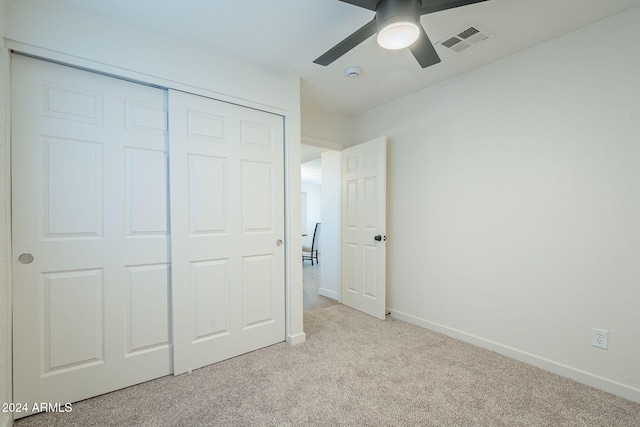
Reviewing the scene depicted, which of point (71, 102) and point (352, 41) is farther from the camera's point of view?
point (71, 102)

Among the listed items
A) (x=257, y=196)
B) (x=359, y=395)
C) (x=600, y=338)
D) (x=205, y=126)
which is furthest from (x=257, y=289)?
(x=600, y=338)

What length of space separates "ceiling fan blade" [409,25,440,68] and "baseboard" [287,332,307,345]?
2.35m

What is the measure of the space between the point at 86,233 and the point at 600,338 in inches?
134

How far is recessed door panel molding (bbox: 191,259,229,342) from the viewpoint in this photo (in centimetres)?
211

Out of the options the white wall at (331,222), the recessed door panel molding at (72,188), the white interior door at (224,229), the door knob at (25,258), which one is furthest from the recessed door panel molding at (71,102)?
the white wall at (331,222)

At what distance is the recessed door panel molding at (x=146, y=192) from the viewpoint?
1.90 m

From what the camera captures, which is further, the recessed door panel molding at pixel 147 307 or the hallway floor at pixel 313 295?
the hallway floor at pixel 313 295

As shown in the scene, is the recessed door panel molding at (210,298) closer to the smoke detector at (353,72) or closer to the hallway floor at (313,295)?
the hallway floor at (313,295)

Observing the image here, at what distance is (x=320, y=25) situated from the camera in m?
1.88

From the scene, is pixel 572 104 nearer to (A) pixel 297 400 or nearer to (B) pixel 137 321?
(A) pixel 297 400

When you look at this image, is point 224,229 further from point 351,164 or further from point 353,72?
point 351,164

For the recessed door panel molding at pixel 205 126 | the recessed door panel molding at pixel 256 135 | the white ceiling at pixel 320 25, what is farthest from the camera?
the recessed door panel molding at pixel 256 135

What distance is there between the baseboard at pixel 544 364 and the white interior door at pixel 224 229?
1.56m

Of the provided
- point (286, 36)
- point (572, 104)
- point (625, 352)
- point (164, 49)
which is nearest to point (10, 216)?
point (164, 49)
